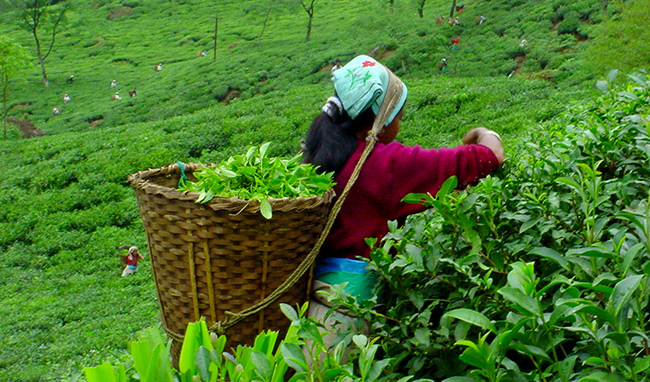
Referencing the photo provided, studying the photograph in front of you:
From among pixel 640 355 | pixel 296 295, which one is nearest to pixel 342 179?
pixel 296 295

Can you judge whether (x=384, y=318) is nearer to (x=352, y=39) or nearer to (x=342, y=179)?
(x=342, y=179)

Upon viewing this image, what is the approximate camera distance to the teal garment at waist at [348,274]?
1.81 metres

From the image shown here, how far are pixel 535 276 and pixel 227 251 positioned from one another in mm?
884

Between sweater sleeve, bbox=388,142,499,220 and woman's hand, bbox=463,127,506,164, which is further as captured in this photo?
woman's hand, bbox=463,127,506,164

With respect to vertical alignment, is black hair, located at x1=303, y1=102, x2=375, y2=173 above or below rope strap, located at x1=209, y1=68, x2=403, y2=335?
above

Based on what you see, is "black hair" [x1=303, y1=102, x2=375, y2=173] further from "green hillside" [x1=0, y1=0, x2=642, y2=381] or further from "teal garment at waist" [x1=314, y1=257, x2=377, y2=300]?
"green hillside" [x1=0, y1=0, x2=642, y2=381]

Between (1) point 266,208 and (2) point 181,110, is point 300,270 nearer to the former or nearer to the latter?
(1) point 266,208

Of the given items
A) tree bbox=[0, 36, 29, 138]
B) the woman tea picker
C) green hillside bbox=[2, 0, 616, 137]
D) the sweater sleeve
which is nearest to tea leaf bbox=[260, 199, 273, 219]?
the woman tea picker

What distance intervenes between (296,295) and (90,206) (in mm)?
10022

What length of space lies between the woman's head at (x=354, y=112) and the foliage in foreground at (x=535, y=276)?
452 millimetres

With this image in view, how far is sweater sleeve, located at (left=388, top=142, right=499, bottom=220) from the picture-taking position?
6.68 feet

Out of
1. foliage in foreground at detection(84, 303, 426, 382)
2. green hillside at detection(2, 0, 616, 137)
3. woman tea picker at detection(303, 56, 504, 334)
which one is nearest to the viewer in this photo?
foliage in foreground at detection(84, 303, 426, 382)

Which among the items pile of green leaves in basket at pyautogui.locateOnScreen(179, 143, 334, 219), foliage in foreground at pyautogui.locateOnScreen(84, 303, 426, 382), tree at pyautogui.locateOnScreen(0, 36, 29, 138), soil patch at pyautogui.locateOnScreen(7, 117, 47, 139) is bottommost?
soil patch at pyautogui.locateOnScreen(7, 117, 47, 139)

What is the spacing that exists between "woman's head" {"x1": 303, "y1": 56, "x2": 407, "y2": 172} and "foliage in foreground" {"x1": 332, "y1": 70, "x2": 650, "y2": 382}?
45cm
